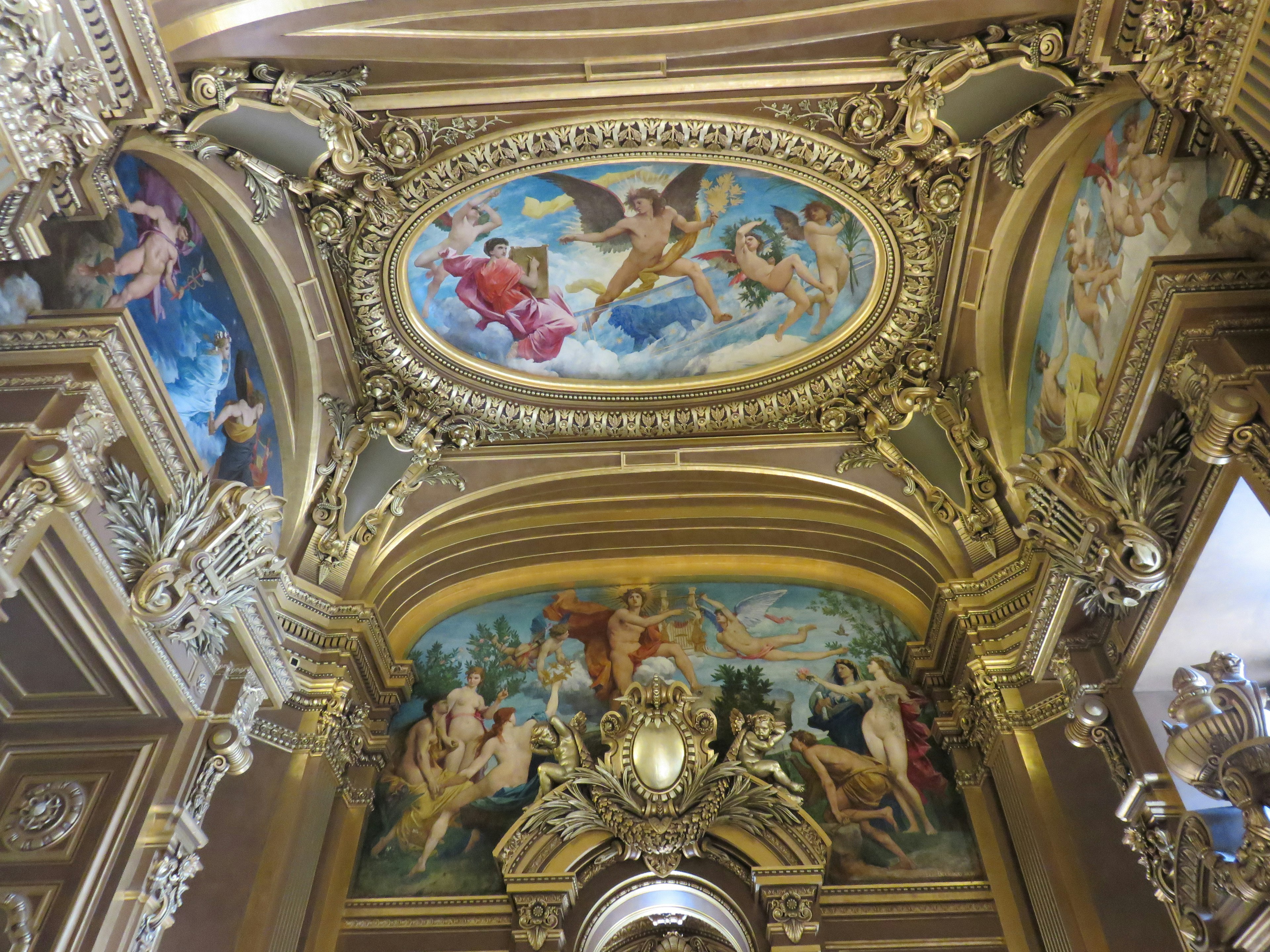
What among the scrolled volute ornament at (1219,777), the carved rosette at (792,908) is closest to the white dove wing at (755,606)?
the carved rosette at (792,908)

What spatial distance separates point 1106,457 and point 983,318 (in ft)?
10.1

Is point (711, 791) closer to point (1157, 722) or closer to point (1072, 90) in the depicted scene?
point (1157, 722)

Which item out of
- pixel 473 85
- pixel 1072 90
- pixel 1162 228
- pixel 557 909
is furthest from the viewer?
pixel 557 909

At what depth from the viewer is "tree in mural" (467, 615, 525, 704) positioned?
36.2 feet

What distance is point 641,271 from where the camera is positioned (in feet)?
32.9

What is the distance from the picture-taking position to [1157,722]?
7.08 m

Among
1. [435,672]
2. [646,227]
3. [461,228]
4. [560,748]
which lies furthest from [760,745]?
[461,228]

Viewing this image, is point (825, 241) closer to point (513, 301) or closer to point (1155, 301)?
point (513, 301)

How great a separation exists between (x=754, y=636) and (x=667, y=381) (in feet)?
→ 9.90

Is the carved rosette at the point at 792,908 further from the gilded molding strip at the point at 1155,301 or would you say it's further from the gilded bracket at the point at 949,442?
the gilded molding strip at the point at 1155,301

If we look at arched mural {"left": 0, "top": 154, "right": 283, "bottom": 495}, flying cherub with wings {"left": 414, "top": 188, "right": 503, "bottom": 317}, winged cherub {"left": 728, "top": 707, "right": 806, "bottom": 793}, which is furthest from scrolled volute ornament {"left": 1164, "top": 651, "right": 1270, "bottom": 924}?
arched mural {"left": 0, "top": 154, "right": 283, "bottom": 495}

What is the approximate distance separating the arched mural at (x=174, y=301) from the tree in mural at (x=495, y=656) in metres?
2.97

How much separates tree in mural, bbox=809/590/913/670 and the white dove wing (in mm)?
433

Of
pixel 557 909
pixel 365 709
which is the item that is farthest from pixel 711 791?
pixel 365 709
